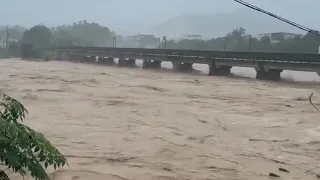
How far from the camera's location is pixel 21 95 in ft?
58.0

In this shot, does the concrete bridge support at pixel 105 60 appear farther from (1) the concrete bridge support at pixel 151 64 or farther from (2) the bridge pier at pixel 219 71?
(2) the bridge pier at pixel 219 71

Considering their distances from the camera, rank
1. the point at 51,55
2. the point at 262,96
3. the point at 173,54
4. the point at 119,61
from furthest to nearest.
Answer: the point at 51,55 → the point at 119,61 → the point at 173,54 → the point at 262,96

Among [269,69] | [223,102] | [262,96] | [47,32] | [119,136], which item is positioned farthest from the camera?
[47,32]

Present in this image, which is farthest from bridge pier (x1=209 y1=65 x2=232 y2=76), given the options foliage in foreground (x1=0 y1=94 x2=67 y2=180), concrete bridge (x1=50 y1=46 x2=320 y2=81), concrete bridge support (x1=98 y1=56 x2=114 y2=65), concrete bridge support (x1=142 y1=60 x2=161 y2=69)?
foliage in foreground (x1=0 y1=94 x2=67 y2=180)

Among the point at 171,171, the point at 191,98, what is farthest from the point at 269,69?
the point at 171,171

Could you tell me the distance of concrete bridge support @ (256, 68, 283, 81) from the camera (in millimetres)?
26734

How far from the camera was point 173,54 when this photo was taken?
35031mm

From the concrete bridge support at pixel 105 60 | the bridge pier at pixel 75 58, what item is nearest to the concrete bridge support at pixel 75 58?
the bridge pier at pixel 75 58

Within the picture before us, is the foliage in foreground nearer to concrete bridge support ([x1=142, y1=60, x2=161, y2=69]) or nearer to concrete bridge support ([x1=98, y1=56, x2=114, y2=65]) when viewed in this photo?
concrete bridge support ([x1=142, y1=60, x2=161, y2=69])

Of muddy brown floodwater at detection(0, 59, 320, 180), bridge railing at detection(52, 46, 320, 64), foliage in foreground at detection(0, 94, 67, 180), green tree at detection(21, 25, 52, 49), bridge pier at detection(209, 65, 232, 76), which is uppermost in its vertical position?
green tree at detection(21, 25, 52, 49)

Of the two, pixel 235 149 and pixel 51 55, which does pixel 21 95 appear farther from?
pixel 51 55

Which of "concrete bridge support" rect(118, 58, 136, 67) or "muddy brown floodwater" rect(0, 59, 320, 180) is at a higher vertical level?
"concrete bridge support" rect(118, 58, 136, 67)

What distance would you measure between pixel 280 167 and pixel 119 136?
3773mm

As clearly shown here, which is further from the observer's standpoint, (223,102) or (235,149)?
(223,102)
